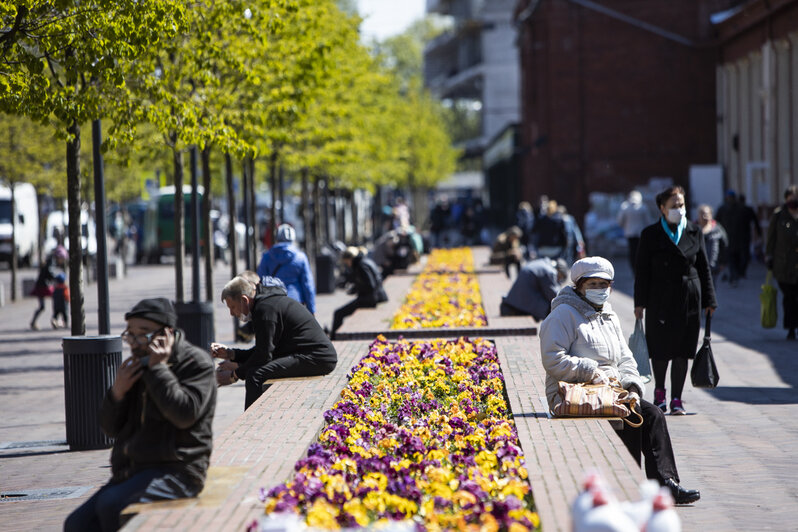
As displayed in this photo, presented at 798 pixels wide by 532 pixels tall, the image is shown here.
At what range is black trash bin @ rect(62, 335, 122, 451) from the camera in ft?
32.1

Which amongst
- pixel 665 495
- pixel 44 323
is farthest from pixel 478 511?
pixel 44 323

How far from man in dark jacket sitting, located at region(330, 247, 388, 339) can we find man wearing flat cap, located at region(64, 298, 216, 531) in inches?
416

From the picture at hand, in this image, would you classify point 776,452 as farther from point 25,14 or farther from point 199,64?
point 199,64

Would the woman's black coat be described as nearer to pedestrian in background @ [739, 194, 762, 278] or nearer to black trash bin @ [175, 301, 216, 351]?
black trash bin @ [175, 301, 216, 351]

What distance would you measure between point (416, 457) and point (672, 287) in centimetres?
421

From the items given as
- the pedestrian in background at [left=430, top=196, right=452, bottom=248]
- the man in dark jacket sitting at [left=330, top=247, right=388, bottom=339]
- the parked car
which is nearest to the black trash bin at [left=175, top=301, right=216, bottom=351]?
the man in dark jacket sitting at [left=330, top=247, right=388, bottom=339]

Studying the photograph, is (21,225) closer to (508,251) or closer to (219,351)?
(508,251)

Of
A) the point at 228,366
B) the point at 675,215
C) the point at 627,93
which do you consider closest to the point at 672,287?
the point at 675,215

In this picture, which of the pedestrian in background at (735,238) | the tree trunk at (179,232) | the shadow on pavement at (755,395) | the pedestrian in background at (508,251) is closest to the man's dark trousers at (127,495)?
the shadow on pavement at (755,395)

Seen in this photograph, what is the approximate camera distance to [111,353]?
983 cm

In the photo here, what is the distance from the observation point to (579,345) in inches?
295

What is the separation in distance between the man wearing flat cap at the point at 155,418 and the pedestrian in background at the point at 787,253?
35.5 feet

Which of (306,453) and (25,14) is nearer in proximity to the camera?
(306,453)

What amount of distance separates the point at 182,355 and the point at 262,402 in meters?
2.90
